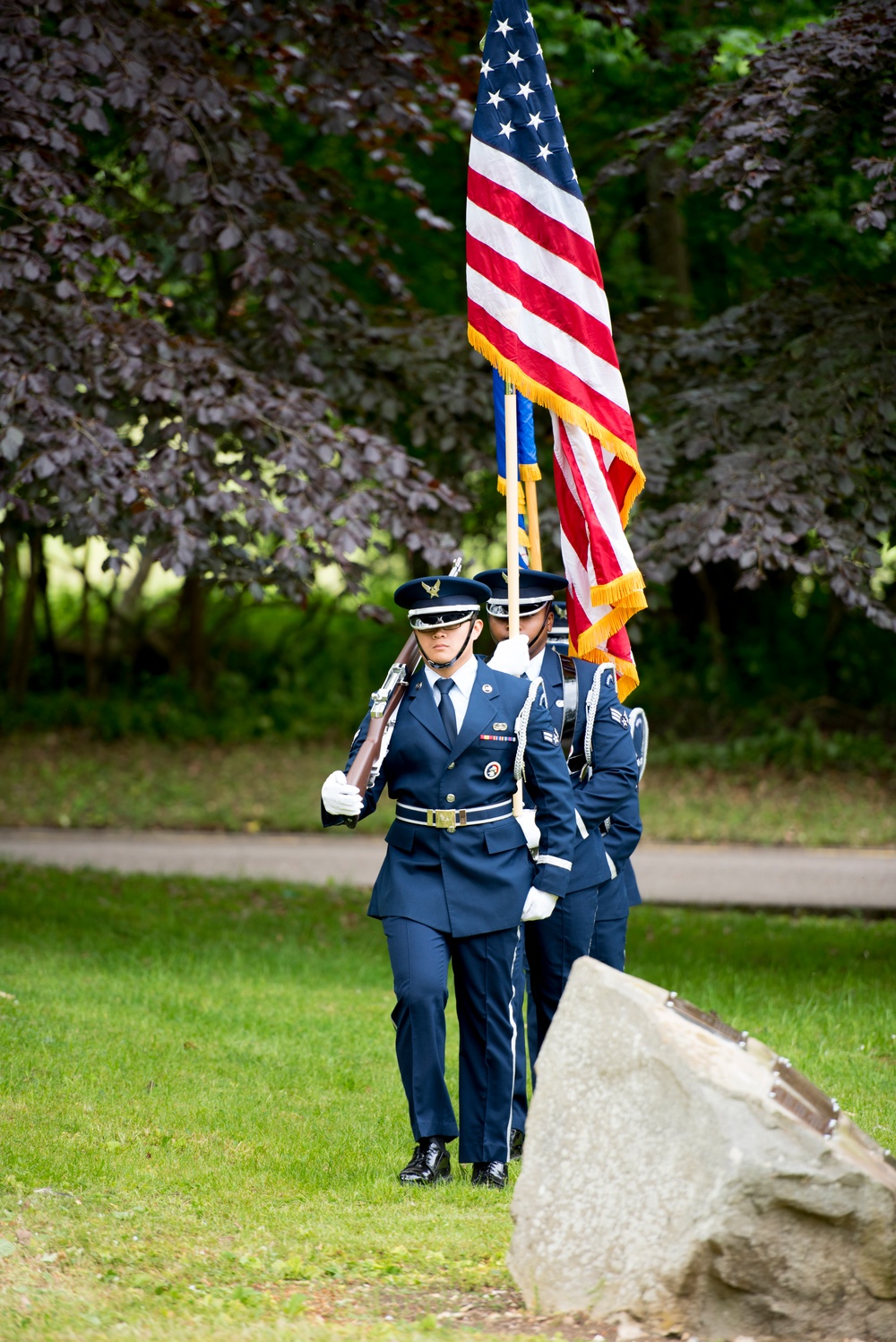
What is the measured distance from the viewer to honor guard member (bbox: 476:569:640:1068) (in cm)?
625

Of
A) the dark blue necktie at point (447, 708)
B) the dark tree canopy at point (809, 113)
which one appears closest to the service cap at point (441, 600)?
the dark blue necktie at point (447, 708)

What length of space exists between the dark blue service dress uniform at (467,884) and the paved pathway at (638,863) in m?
6.75

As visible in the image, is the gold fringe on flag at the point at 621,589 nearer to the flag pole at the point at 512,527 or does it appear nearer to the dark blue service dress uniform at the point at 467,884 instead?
the flag pole at the point at 512,527

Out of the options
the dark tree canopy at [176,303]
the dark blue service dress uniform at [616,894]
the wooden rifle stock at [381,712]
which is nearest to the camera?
the wooden rifle stock at [381,712]

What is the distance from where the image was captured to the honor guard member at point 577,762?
625cm

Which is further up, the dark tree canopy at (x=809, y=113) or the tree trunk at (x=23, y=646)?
the dark tree canopy at (x=809, y=113)

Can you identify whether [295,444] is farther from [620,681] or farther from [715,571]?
[715,571]

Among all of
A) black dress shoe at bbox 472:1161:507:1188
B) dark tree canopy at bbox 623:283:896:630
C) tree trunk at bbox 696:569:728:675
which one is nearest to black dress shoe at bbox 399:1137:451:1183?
black dress shoe at bbox 472:1161:507:1188

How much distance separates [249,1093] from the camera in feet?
22.3

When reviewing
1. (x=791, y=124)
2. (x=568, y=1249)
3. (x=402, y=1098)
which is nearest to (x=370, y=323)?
(x=791, y=124)

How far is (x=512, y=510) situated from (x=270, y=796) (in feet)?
35.9

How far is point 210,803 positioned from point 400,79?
8.63 m

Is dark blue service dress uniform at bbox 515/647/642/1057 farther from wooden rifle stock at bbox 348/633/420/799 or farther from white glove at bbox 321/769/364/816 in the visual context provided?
white glove at bbox 321/769/364/816

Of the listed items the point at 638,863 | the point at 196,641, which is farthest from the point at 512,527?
the point at 196,641
